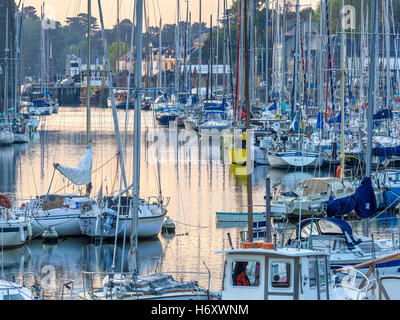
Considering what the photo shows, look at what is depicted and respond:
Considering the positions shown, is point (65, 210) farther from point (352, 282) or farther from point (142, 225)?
point (352, 282)

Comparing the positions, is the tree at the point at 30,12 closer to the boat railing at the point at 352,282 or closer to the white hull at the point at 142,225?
the white hull at the point at 142,225

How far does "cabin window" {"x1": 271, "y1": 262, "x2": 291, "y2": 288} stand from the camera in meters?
18.0

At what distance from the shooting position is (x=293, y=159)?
53844mm

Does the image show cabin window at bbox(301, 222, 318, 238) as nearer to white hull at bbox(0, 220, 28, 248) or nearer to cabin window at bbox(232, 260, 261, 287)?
cabin window at bbox(232, 260, 261, 287)

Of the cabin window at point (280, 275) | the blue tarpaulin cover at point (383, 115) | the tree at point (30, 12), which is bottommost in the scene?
the cabin window at point (280, 275)

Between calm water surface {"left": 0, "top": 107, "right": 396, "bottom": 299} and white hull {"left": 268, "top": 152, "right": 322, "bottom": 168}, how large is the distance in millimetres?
573

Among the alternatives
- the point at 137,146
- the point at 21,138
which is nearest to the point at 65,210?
the point at 137,146

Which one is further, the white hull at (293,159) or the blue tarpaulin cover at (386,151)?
the white hull at (293,159)

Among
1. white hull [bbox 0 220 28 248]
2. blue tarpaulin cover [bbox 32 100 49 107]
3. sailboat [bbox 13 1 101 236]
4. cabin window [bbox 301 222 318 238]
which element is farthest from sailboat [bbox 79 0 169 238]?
blue tarpaulin cover [bbox 32 100 49 107]

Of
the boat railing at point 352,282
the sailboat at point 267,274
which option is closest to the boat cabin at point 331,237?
the boat railing at point 352,282

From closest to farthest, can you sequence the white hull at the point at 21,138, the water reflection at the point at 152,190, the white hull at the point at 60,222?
the water reflection at the point at 152,190
the white hull at the point at 60,222
the white hull at the point at 21,138

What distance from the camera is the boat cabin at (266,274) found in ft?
58.9

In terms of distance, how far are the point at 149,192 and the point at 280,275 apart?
27830mm
